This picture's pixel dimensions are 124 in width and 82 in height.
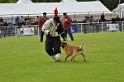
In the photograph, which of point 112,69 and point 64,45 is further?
point 64,45

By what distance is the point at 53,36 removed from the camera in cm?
1753

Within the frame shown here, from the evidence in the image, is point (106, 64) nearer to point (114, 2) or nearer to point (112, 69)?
point (112, 69)

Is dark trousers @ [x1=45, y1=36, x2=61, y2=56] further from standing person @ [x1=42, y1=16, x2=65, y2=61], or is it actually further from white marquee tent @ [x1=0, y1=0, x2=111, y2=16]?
white marquee tent @ [x1=0, y1=0, x2=111, y2=16]

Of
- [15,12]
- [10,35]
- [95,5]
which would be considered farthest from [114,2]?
[10,35]

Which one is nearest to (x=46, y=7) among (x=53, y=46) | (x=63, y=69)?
(x=53, y=46)

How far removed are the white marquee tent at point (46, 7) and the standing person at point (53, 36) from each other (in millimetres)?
32661

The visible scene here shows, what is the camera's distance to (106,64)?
626 inches

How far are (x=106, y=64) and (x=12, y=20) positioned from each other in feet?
109

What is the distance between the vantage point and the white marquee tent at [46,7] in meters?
51.9

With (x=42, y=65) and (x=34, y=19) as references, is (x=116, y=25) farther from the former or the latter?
(x=42, y=65)

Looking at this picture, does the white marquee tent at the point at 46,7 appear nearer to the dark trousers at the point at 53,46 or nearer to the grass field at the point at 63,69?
the grass field at the point at 63,69

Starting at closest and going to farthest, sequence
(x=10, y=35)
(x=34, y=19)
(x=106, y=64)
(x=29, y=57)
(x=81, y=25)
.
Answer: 1. (x=106, y=64)
2. (x=29, y=57)
3. (x=10, y=35)
4. (x=81, y=25)
5. (x=34, y=19)

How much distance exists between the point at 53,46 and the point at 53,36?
366mm

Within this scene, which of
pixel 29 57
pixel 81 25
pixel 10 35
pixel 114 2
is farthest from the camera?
pixel 114 2
